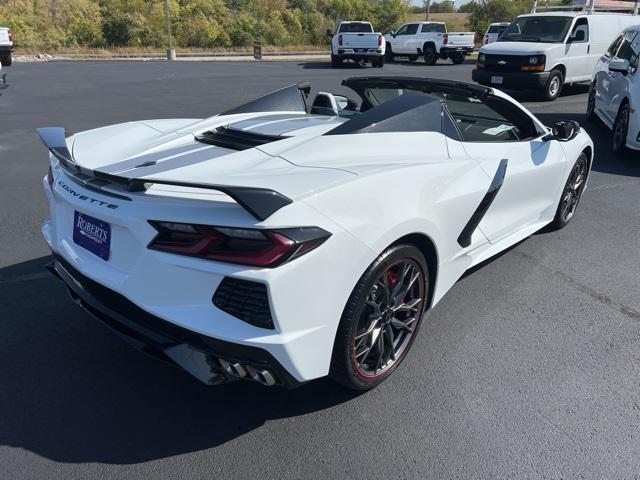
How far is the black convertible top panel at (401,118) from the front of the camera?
9.70 ft

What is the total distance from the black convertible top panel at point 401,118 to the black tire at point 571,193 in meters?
2.15

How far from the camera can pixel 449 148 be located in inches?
125

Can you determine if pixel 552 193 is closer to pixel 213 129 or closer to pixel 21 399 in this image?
pixel 213 129

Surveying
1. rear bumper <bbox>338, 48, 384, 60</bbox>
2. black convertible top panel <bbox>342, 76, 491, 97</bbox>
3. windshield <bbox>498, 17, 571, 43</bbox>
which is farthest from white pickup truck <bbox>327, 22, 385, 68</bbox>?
black convertible top panel <bbox>342, 76, 491, 97</bbox>

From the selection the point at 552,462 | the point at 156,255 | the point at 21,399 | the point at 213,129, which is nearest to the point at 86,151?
the point at 213,129

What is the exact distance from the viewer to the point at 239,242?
7.07 feet

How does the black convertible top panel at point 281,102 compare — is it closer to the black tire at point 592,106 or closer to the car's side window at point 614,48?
the car's side window at point 614,48

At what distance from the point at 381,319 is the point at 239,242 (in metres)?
0.99

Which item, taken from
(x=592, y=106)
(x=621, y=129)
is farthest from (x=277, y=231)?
(x=592, y=106)

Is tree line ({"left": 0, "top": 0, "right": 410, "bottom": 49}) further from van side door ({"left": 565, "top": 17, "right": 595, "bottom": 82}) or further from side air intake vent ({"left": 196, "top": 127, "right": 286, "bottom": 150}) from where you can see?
side air intake vent ({"left": 196, "top": 127, "right": 286, "bottom": 150})

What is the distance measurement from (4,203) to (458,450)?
201 inches

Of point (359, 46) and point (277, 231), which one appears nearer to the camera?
point (277, 231)

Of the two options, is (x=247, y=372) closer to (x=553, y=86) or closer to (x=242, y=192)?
(x=242, y=192)

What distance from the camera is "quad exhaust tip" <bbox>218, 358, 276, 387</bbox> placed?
2250 mm
